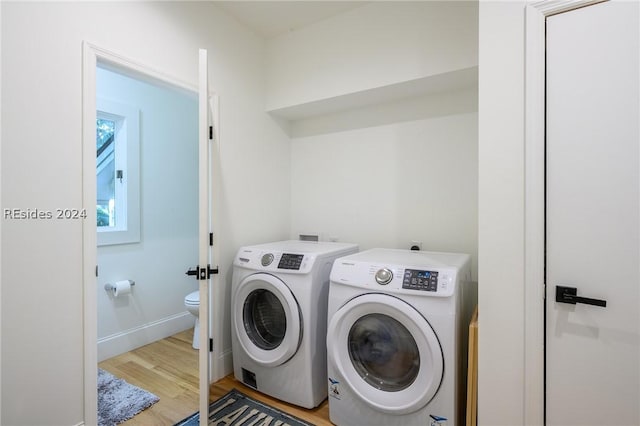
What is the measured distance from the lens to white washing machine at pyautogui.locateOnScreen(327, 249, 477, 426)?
1438mm

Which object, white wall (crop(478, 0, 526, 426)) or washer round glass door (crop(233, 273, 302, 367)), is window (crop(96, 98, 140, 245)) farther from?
white wall (crop(478, 0, 526, 426))

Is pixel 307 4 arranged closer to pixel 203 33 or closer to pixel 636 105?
pixel 203 33

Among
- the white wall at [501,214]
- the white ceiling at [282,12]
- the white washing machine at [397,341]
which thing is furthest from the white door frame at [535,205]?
the white ceiling at [282,12]

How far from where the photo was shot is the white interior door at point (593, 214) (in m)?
1.11

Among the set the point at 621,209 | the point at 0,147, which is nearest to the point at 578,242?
the point at 621,209

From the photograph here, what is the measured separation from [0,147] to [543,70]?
2279mm

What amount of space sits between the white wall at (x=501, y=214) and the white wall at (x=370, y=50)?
0.60m

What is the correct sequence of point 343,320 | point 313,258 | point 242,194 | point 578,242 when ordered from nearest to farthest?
point 578,242 → point 343,320 → point 313,258 → point 242,194

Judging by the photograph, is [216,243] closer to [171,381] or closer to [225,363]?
[225,363]

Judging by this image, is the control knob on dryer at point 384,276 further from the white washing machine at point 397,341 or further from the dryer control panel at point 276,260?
the dryer control panel at point 276,260

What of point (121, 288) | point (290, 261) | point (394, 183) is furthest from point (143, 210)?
point (394, 183)

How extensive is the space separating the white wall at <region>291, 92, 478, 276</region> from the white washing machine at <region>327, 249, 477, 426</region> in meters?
0.50

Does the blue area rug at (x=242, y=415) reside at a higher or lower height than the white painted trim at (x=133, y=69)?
lower

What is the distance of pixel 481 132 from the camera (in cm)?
133
